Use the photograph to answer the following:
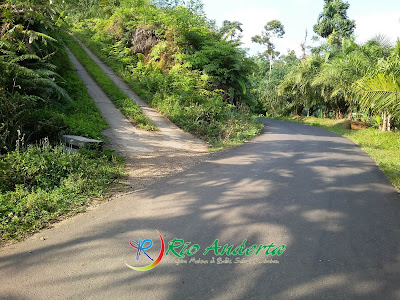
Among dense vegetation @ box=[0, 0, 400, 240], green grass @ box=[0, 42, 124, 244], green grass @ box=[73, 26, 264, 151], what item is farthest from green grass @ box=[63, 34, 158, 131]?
green grass @ box=[0, 42, 124, 244]

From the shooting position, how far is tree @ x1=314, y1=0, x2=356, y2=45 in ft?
121

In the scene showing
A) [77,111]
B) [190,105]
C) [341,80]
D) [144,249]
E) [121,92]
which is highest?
[341,80]

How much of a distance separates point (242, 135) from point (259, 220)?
8008mm

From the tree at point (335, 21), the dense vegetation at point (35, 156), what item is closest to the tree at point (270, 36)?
the tree at point (335, 21)

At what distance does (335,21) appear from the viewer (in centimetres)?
3788

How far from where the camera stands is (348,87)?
19.5 m

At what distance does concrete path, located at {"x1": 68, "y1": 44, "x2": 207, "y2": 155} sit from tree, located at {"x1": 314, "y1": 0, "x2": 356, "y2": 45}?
3267 centimetres

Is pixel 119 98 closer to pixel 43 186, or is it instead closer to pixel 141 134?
pixel 141 134

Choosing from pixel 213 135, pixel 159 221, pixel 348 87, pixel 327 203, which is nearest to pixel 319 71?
pixel 348 87

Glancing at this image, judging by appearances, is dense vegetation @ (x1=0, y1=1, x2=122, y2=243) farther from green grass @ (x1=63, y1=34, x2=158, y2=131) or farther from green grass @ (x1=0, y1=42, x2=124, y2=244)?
green grass @ (x1=63, y1=34, x2=158, y2=131)

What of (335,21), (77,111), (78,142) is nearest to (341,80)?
(77,111)

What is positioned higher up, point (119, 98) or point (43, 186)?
point (119, 98)

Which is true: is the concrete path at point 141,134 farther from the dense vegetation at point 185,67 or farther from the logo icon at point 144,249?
the logo icon at point 144,249

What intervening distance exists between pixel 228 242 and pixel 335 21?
139 ft
